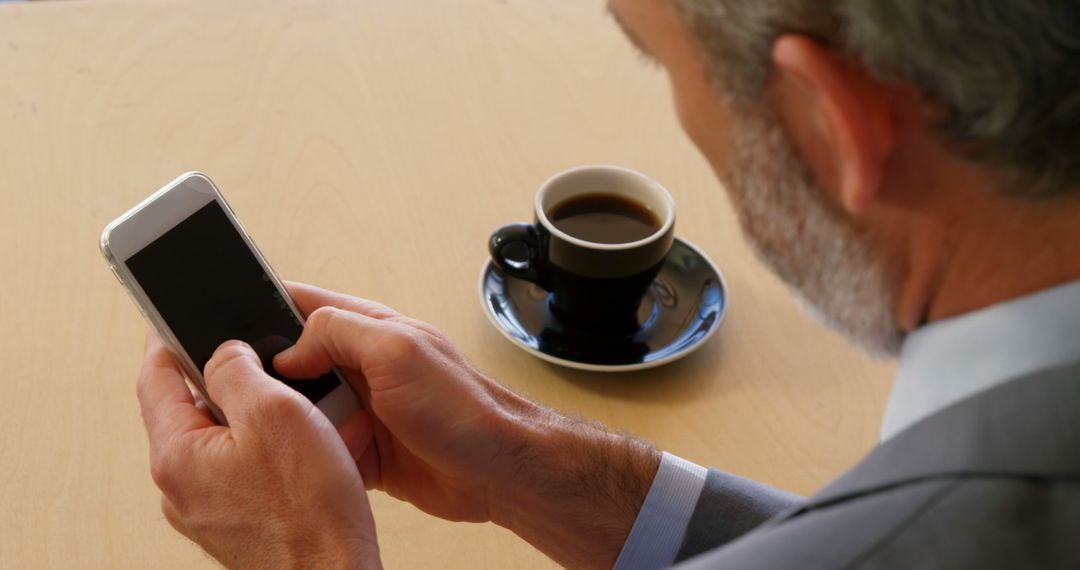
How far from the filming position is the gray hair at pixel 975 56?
51cm

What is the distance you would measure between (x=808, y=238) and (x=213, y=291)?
0.41m

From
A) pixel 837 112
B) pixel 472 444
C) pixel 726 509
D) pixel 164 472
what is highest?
pixel 837 112

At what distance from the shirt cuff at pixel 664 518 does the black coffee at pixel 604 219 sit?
0.20m

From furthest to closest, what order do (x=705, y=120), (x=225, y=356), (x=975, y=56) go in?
(x=225, y=356) → (x=705, y=120) → (x=975, y=56)

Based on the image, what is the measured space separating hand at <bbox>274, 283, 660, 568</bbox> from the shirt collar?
0.26m

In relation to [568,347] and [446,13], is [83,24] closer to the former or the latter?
[446,13]

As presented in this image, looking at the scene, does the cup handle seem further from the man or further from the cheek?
the cheek

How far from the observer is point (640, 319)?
1.01 meters

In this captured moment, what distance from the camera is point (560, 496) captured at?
34.7 inches

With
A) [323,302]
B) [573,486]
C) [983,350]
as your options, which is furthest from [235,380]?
[983,350]

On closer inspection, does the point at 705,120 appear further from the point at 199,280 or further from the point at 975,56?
the point at 199,280

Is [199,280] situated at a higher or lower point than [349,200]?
higher

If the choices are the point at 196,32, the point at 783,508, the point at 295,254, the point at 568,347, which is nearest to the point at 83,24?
Answer: the point at 196,32

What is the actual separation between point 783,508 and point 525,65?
0.66 m
